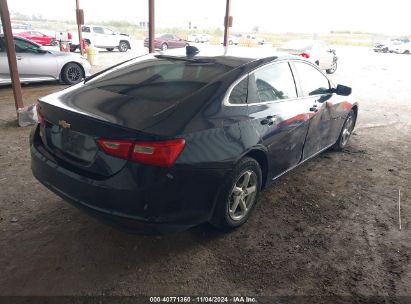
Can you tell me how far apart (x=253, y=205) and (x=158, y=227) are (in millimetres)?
1169

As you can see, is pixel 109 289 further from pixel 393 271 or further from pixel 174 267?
pixel 393 271

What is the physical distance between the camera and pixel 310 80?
397 centimetres

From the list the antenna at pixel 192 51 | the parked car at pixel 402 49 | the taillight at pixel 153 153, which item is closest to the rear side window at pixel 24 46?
the antenna at pixel 192 51

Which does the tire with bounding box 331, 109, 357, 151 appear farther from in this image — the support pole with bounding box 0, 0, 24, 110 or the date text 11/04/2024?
the support pole with bounding box 0, 0, 24, 110

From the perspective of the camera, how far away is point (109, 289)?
2371 millimetres

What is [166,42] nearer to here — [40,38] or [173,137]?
[40,38]

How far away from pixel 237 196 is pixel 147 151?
1063 millimetres

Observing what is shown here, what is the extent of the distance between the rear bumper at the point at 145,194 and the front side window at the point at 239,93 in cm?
61

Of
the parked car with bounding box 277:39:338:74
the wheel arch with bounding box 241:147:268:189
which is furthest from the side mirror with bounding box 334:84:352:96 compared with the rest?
the parked car with bounding box 277:39:338:74

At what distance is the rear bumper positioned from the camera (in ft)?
7.41

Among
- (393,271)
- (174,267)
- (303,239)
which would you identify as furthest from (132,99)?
(393,271)

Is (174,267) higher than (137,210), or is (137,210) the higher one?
(137,210)

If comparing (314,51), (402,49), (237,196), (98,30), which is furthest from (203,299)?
(402,49)

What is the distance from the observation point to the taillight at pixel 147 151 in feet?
7.29
